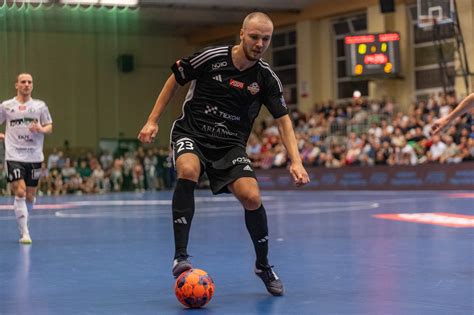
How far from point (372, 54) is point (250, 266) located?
25894 mm

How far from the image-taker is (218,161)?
6105mm

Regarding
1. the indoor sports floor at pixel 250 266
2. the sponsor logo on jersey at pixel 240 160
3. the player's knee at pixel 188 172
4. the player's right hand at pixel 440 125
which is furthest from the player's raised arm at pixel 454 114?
A: the player's knee at pixel 188 172

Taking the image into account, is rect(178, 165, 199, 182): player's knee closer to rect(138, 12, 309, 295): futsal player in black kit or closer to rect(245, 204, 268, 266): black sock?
rect(138, 12, 309, 295): futsal player in black kit

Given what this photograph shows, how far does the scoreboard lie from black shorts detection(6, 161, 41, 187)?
75.7 feet

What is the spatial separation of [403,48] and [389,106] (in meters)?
3.87

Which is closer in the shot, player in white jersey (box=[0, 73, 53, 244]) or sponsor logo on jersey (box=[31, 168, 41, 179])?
player in white jersey (box=[0, 73, 53, 244])

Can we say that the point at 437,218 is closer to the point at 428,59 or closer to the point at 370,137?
the point at 370,137

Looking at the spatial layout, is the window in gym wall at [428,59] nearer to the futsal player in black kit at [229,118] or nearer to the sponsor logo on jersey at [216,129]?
the futsal player in black kit at [229,118]

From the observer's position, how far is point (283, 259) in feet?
26.6

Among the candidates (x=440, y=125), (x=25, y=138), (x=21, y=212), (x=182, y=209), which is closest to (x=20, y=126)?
(x=25, y=138)

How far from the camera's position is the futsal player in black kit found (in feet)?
19.5

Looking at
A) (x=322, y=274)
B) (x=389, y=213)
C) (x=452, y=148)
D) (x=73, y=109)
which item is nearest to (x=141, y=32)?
(x=73, y=109)

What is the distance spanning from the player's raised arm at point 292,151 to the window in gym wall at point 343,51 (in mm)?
30562

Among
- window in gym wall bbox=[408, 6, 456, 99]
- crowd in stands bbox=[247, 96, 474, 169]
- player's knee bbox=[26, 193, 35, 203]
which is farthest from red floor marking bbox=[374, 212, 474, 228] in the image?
window in gym wall bbox=[408, 6, 456, 99]
